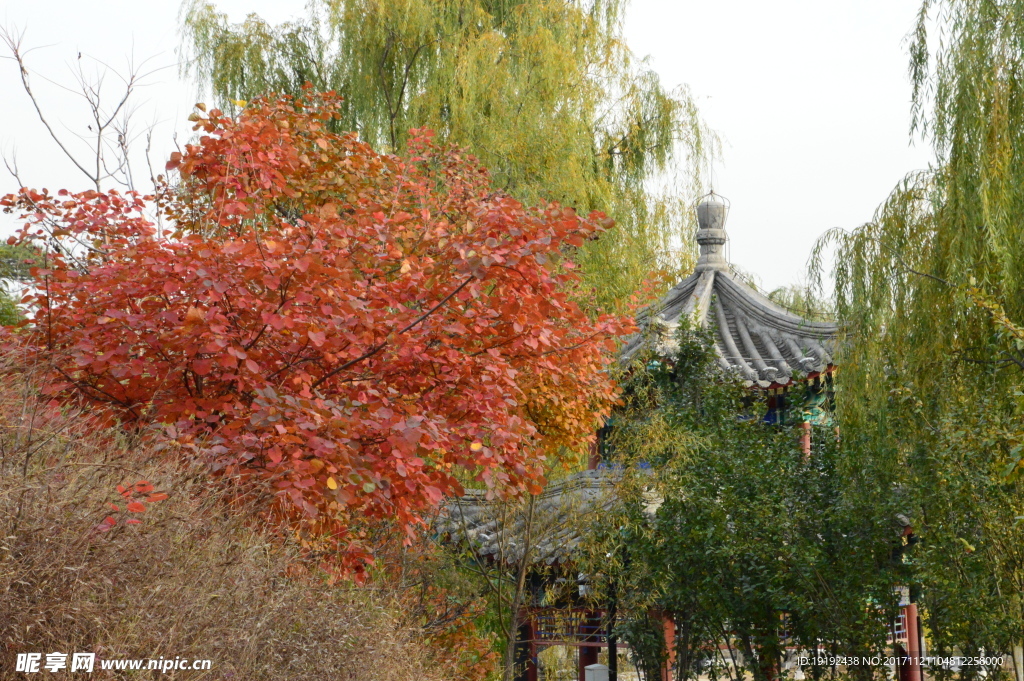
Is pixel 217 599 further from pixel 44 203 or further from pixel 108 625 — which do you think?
pixel 44 203

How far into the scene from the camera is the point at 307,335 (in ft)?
16.1

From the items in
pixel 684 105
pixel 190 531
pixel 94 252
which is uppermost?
pixel 684 105

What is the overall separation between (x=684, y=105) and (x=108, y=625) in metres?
11.0

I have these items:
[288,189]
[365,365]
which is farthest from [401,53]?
[365,365]

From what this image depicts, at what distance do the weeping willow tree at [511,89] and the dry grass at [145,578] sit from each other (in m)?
5.93

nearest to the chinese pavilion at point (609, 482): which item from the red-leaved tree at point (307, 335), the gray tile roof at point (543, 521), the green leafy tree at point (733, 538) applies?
the gray tile roof at point (543, 521)

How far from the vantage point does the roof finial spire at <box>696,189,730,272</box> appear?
13.3 m

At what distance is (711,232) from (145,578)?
1082 cm

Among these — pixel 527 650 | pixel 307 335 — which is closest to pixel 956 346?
pixel 307 335

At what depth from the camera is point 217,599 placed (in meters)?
3.99

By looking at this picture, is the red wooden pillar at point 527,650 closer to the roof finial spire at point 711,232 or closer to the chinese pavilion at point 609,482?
the chinese pavilion at point 609,482

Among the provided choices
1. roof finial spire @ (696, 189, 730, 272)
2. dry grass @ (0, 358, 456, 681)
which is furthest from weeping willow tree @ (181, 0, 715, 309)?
dry grass @ (0, 358, 456, 681)

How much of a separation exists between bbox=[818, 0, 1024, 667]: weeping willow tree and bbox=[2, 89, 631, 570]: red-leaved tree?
2.39 meters

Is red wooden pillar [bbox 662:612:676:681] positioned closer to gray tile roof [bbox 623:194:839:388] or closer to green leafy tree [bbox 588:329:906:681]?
green leafy tree [bbox 588:329:906:681]
